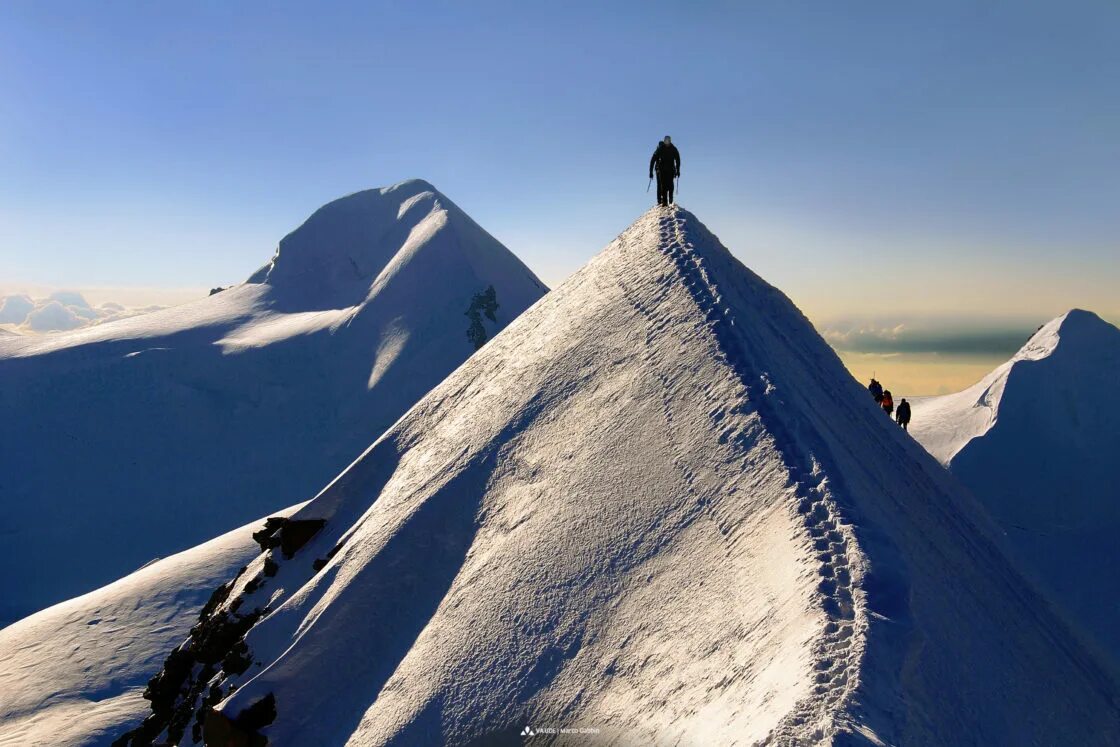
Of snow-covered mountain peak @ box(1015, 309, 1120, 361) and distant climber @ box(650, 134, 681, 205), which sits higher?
distant climber @ box(650, 134, 681, 205)

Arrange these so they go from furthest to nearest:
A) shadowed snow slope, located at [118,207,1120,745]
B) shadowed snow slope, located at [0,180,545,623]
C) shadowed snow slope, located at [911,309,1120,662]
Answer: shadowed snow slope, located at [0,180,545,623]
shadowed snow slope, located at [911,309,1120,662]
shadowed snow slope, located at [118,207,1120,745]

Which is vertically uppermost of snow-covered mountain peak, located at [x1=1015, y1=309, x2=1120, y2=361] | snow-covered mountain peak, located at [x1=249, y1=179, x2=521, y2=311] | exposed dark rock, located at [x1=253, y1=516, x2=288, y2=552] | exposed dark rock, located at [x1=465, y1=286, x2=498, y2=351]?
snow-covered mountain peak, located at [x1=249, y1=179, x2=521, y2=311]

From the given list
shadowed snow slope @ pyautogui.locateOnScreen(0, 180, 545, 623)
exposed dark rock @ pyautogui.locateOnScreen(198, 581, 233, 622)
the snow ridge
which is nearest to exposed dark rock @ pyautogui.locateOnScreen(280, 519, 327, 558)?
exposed dark rock @ pyautogui.locateOnScreen(198, 581, 233, 622)

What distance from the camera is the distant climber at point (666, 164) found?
1984 cm

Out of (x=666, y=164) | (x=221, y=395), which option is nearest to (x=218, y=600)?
(x=666, y=164)

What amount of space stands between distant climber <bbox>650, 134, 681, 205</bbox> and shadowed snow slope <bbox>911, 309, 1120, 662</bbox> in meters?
30.4

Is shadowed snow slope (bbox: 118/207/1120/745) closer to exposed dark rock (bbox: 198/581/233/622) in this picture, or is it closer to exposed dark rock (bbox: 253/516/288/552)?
exposed dark rock (bbox: 253/516/288/552)

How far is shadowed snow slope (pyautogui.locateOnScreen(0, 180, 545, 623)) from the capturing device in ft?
165

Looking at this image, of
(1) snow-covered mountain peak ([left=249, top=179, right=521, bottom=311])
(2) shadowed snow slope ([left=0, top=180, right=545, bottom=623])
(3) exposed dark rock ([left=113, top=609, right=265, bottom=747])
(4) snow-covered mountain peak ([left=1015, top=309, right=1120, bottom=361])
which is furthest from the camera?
(1) snow-covered mountain peak ([left=249, top=179, right=521, bottom=311])

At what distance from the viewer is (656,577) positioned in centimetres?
984

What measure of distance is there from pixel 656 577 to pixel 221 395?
5796cm

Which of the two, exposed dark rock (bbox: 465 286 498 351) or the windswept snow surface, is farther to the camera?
exposed dark rock (bbox: 465 286 498 351)

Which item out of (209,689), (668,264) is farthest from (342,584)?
(668,264)

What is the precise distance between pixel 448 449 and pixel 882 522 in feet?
29.9
